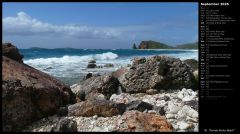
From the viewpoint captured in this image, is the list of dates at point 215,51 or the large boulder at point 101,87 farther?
the large boulder at point 101,87

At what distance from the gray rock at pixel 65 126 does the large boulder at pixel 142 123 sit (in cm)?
89

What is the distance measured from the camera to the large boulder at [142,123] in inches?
302

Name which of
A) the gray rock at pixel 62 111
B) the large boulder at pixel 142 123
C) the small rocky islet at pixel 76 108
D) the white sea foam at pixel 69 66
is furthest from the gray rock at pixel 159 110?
the white sea foam at pixel 69 66

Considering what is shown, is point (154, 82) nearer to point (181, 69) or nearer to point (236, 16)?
point (181, 69)

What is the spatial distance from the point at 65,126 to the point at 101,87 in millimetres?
3593

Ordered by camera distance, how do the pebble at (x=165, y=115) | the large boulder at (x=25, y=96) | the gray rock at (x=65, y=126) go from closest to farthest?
1. the gray rock at (x=65, y=126)
2. the large boulder at (x=25, y=96)
3. the pebble at (x=165, y=115)

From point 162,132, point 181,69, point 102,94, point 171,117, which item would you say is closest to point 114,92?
point 102,94

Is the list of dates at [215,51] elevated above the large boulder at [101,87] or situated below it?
above

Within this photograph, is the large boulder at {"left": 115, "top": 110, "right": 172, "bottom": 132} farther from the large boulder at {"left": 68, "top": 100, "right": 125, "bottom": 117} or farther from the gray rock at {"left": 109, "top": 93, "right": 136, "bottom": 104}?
the gray rock at {"left": 109, "top": 93, "right": 136, "bottom": 104}

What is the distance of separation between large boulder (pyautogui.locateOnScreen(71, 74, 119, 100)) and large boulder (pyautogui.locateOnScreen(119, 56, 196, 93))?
293mm

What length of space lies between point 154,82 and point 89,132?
155 inches

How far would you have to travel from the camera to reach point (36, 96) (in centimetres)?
831

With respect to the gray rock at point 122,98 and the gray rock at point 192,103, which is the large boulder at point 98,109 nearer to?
the gray rock at point 122,98

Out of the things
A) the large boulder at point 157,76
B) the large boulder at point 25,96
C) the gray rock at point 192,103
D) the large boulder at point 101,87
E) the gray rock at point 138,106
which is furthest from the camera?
the large boulder at point 157,76
